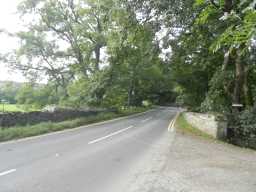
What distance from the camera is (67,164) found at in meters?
7.70

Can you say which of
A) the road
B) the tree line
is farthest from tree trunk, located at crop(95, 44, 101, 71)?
the road

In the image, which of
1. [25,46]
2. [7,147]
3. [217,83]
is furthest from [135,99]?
[7,147]

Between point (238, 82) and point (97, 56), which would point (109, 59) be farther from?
point (238, 82)

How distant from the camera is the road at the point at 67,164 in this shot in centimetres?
582

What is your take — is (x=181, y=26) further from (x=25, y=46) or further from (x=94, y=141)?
(x=25, y=46)

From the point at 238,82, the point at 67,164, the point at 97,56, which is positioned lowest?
the point at 67,164

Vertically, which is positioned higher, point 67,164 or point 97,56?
point 97,56

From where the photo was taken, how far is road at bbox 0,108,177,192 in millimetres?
5816

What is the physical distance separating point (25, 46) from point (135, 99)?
27076 millimetres

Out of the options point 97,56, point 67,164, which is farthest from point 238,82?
point 97,56

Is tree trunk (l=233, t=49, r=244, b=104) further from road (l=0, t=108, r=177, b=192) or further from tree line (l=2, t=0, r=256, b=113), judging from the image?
road (l=0, t=108, r=177, b=192)

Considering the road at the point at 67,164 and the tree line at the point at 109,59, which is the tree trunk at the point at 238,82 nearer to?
the tree line at the point at 109,59

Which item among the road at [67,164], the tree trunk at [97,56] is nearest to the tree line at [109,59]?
the tree trunk at [97,56]

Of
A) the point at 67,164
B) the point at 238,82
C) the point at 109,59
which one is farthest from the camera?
the point at 109,59
